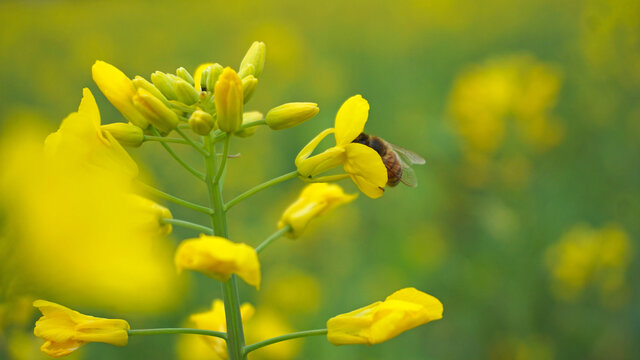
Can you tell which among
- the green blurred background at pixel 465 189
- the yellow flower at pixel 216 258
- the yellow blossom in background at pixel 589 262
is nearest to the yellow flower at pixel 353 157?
the yellow flower at pixel 216 258

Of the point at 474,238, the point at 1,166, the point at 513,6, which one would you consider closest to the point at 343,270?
the point at 474,238

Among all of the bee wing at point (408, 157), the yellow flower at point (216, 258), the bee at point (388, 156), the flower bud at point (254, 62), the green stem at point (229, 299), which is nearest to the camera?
the yellow flower at point (216, 258)

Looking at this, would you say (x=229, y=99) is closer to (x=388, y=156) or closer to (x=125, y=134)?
(x=125, y=134)

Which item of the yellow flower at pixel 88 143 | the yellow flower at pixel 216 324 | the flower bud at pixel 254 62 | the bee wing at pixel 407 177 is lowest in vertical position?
the yellow flower at pixel 216 324

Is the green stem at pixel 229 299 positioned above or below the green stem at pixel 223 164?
below

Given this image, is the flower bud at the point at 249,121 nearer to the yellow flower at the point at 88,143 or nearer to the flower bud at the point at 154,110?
the flower bud at the point at 154,110

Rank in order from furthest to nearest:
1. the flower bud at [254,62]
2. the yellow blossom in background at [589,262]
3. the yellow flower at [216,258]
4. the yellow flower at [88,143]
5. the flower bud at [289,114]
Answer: the yellow blossom in background at [589,262] → the flower bud at [254,62] → the flower bud at [289,114] → the yellow flower at [88,143] → the yellow flower at [216,258]

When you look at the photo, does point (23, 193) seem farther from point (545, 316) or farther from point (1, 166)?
point (545, 316)
